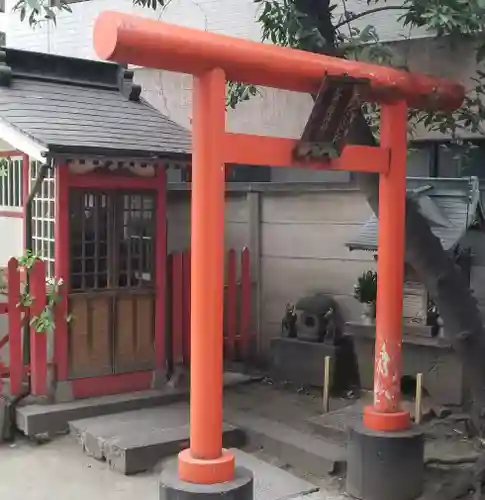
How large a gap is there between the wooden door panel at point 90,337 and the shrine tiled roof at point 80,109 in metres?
1.78

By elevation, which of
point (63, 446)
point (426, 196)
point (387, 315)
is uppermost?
point (426, 196)

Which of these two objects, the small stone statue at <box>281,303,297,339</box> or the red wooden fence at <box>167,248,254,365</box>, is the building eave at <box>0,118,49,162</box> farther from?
the small stone statue at <box>281,303,297,339</box>

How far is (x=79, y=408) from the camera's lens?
8.07 m

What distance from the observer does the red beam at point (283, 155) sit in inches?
200

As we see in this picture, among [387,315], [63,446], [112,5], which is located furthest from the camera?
[112,5]

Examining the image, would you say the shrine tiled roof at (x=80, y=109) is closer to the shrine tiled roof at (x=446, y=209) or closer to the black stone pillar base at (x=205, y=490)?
the shrine tiled roof at (x=446, y=209)

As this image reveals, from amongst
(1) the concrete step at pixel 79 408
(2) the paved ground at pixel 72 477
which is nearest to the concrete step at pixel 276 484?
(2) the paved ground at pixel 72 477

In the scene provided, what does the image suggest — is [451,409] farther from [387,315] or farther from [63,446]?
[63,446]

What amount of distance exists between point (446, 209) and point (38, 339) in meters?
4.78

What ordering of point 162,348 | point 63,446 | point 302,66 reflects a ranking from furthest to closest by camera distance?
point 162,348 → point 63,446 → point 302,66

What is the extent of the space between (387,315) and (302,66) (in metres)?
2.26

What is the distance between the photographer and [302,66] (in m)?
5.34

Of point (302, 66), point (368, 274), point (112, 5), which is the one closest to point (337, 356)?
point (368, 274)

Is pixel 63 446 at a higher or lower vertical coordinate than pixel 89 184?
lower
